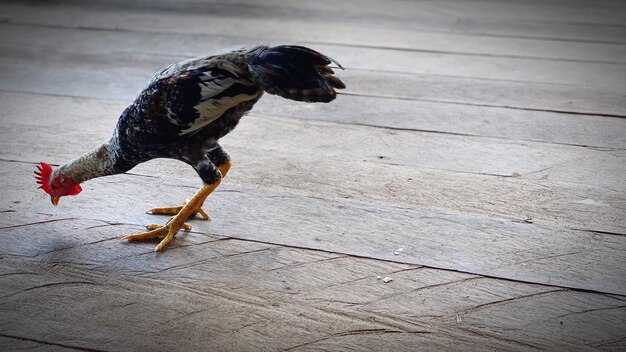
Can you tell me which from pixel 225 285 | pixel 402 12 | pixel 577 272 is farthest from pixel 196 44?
pixel 577 272

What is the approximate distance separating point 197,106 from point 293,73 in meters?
0.19

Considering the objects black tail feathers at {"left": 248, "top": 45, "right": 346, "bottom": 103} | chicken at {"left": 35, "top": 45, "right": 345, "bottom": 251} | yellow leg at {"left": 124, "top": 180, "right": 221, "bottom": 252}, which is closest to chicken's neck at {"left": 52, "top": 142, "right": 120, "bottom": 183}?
chicken at {"left": 35, "top": 45, "right": 345, "bottom": 251}

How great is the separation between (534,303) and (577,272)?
14 centimetres

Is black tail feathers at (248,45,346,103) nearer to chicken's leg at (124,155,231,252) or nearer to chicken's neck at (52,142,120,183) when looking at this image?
chicken's leg at (124,155,231,252)

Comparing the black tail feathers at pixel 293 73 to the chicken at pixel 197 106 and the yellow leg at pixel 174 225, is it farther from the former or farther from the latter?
the yellow leg at pixel 174 225

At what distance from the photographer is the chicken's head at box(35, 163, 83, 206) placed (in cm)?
144

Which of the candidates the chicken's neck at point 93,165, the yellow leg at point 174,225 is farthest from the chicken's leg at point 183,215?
the chicken's neck at point 93,165

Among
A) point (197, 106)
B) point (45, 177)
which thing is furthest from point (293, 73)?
point (45, 177)

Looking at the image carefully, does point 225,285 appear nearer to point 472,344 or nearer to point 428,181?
point 472,344

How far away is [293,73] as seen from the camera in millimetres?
1253

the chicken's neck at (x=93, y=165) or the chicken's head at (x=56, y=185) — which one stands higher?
the chicken's neck at (x=93, y=165)

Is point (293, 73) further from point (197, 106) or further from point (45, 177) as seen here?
point (45, 177)

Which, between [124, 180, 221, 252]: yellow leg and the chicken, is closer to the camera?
the chicken

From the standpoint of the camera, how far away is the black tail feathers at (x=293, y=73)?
1.25m
